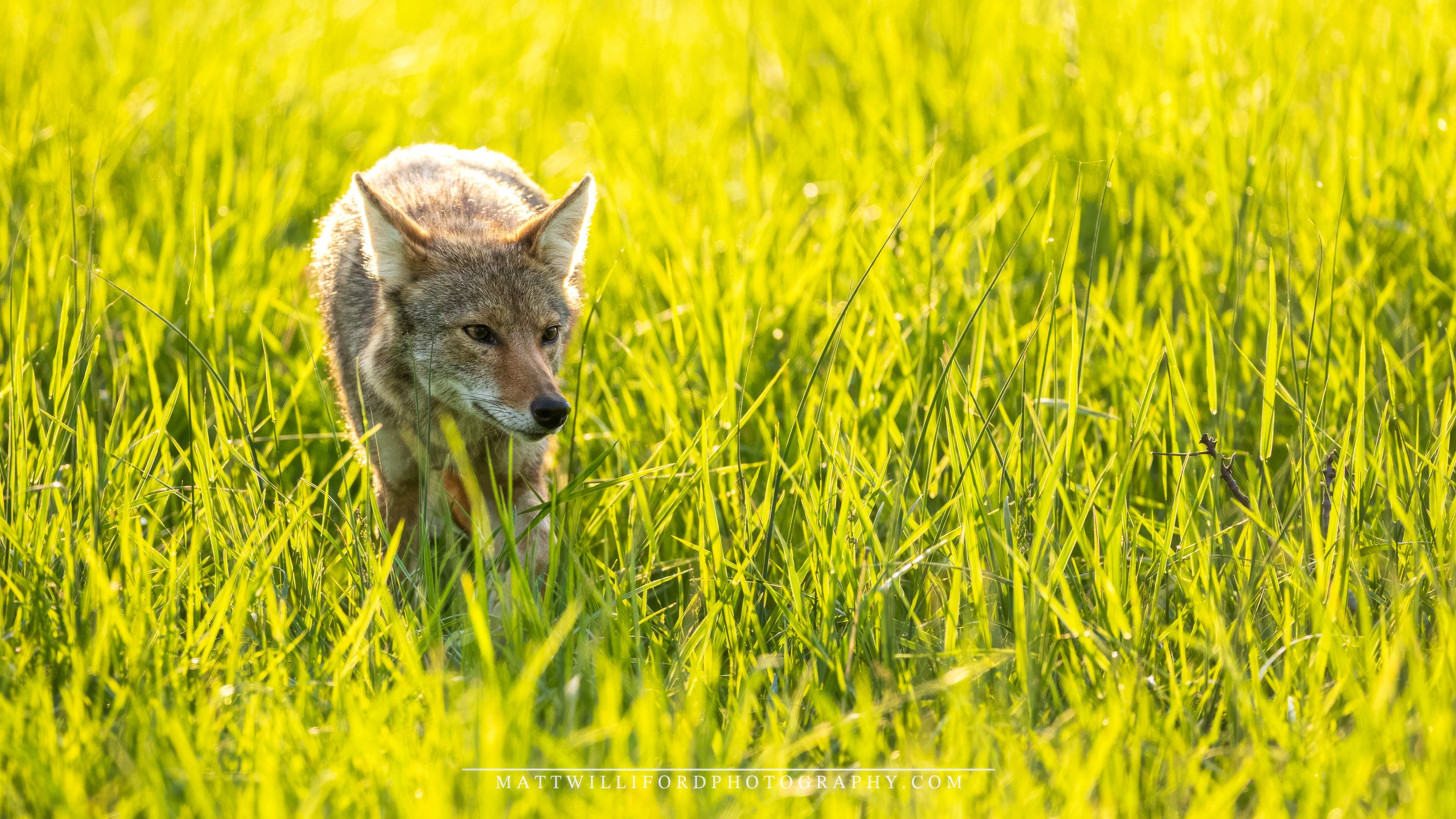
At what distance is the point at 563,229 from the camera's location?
376cm

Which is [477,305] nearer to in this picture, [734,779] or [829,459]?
[829,459]

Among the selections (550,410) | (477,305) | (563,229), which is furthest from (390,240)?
(550,410)

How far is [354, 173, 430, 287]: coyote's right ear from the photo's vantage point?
3439 millimetres

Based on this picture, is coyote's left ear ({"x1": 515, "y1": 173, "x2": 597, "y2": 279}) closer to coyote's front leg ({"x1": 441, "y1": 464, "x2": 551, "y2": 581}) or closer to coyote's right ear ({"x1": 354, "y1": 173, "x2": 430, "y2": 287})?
coyote's right ear ({"x1": 354, "y1": 173, "x2": 430, "y2": 287})

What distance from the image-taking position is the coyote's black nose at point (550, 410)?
3.18 m

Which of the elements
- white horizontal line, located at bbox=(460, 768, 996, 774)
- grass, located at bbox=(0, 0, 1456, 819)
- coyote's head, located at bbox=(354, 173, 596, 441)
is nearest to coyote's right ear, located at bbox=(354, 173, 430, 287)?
coyote's head, located at bbox=(354, 173, 596, 441)

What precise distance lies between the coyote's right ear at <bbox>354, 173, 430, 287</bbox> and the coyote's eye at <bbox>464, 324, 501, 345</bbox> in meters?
0.26

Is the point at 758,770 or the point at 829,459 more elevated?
the point at 829,459

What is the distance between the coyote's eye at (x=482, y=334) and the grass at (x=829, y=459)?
0.32 meters

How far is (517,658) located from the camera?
8.30 ft

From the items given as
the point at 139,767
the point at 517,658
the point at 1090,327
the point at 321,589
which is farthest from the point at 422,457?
the point at 1090,327

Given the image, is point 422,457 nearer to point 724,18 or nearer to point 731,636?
point 731,636

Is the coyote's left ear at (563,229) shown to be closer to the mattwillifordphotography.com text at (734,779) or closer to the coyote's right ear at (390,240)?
the coyote's right ear at (390,240)

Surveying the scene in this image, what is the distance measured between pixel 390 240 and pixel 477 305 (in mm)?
333
